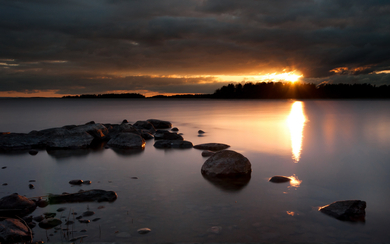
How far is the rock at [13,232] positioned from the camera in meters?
3.83

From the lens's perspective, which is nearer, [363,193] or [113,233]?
[113,233]

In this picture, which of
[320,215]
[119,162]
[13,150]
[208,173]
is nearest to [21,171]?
[119,162]

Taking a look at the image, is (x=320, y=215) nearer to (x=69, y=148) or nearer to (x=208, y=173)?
(x=208, y=173)

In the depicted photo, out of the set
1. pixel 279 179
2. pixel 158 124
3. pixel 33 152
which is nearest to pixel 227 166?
pixel 279 179

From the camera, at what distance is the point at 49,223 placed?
15.2ft

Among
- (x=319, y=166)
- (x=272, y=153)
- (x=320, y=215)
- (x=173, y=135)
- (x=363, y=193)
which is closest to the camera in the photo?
(x=320, y=215)

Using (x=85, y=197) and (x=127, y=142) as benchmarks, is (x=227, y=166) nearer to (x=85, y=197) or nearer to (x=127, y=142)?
(x=85, y=197)

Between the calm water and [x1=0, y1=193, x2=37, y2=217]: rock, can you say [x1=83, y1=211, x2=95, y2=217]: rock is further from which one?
[x1=0, y1=193, x2=37, y2=217]: rock

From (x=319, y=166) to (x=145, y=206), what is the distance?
693cm

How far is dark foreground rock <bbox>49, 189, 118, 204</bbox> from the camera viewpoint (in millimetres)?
5707

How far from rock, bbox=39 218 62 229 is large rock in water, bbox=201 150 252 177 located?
14.2 feet

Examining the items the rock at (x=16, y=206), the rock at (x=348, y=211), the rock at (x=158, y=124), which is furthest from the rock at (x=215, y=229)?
the rock at (x=158, y=124)

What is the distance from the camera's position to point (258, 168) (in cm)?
898

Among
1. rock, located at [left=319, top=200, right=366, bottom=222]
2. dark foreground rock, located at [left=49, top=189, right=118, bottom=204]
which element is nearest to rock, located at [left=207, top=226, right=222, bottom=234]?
rock, located at [left=319, top=200, right=366, bottom=222]
